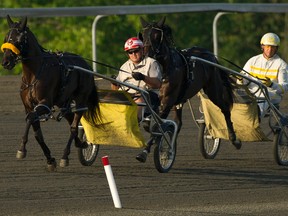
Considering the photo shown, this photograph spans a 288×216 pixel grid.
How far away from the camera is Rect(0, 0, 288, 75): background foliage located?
92.1 feet

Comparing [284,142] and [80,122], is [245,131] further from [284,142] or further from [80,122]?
[80,122]

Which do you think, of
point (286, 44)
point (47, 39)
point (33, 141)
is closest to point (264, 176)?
point (33, 141)

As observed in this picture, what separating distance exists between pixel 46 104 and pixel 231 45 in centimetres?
2386

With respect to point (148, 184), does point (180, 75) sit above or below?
above

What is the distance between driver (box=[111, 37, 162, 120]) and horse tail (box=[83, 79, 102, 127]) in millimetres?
246

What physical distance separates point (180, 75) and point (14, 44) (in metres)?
2.10

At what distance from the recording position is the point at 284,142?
1456cm

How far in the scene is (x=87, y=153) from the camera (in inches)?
545

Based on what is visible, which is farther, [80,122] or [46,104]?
[80,122]

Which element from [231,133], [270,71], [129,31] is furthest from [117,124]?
[129,31]

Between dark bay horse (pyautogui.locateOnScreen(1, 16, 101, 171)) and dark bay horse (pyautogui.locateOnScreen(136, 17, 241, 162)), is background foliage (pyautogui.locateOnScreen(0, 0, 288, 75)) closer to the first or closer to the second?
dark bay horse (pyautogui.locateOnScreen(136, 17, 241, 162))

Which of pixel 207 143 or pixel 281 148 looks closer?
pixel 281 148

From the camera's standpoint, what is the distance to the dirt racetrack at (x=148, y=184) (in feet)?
35.2

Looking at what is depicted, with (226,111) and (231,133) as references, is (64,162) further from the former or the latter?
(226,111)
